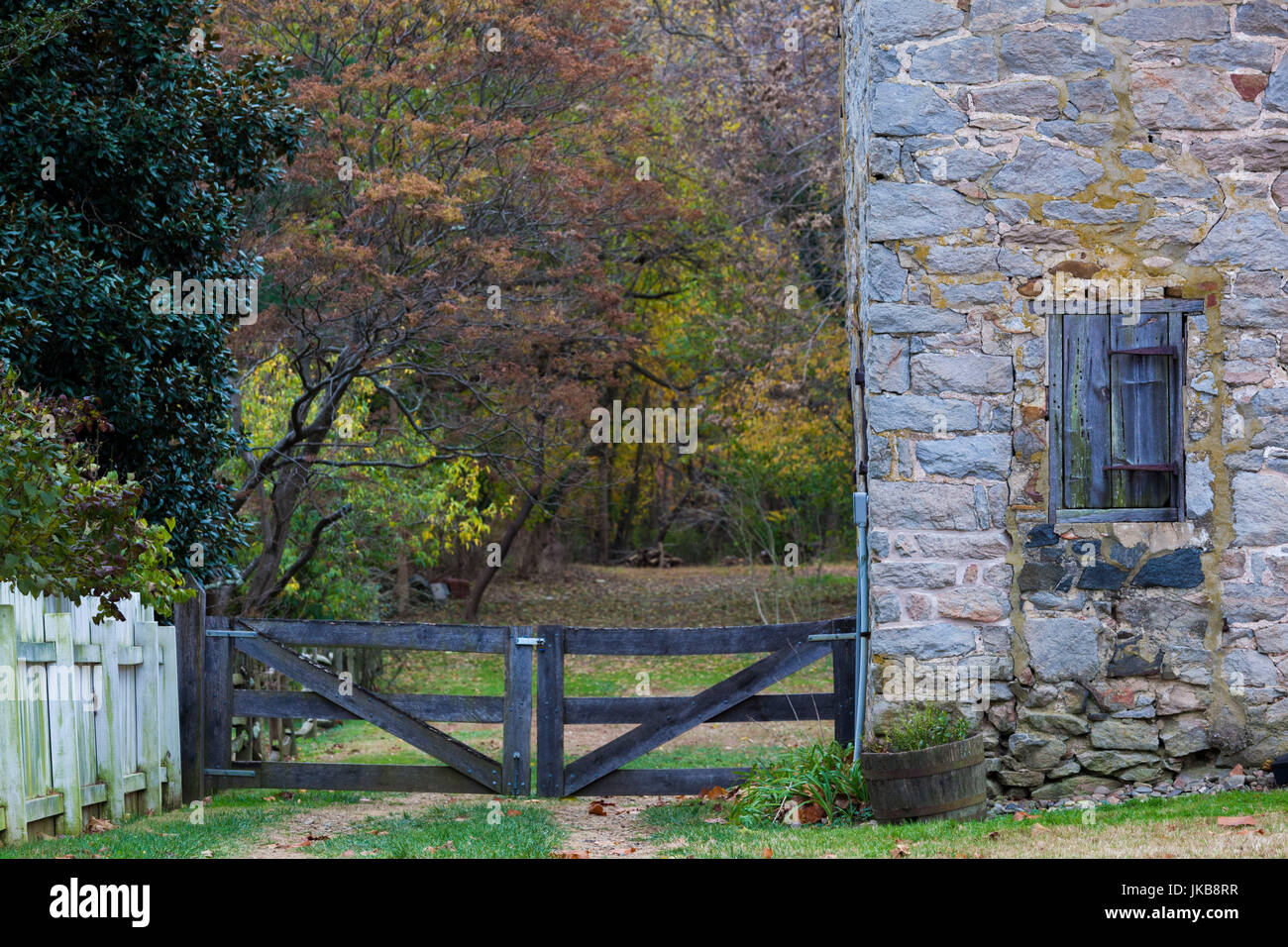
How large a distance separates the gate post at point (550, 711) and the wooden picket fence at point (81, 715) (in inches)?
89.9

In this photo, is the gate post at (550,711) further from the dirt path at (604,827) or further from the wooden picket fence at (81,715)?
the wooden picket fence at (81,715)

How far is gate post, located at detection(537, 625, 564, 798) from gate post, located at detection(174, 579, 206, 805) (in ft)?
7.18

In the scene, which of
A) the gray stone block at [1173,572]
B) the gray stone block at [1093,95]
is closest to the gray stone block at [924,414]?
the gray stone block at [1173,572]

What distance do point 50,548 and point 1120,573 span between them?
211 inches

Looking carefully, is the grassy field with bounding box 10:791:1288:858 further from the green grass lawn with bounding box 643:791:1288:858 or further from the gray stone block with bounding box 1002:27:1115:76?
the gray stone block with bounding box 1002:27:1115:76

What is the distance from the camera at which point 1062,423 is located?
281 inches

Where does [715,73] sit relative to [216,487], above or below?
above

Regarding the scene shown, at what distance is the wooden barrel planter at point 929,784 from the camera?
6.45m

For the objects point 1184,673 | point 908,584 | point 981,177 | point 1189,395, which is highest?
point 981,177

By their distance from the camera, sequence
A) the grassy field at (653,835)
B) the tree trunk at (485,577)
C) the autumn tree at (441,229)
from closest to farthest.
A: the grassy field at (653,835) < the autumn tree at (441,229) < the tree trunk at (485,577)

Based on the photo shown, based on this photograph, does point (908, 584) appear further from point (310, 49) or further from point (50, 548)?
point (310, 49)

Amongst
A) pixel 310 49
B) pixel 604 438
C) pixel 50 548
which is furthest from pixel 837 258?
pixel 50 548

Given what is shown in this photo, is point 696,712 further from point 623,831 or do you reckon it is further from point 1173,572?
point 1173,572

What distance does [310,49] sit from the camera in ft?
51.6
